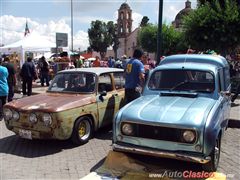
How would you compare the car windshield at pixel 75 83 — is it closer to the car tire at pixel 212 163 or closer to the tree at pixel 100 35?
the car tire at pixel 212 163

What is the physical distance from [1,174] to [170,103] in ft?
9.77

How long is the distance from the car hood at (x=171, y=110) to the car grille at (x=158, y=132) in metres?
0.10

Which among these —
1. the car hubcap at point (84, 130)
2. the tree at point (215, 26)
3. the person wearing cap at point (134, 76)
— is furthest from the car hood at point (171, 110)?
the tree at point (215, 26)

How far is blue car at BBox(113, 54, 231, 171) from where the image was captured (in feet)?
17.3

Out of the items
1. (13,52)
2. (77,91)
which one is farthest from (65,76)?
(13,52)

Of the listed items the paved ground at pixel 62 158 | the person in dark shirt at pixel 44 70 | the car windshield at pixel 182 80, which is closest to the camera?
the paved ground at pixel 62 158

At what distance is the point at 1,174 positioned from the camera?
5738 mm

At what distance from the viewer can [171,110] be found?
570 centimetres

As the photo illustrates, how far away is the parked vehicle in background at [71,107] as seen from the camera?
689 cm

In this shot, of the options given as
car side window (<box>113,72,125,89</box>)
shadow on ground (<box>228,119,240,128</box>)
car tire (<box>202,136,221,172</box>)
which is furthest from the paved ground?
car side window (<box>113,72,125,89</box>)

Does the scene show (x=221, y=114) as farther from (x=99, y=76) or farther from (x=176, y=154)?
(x=99, y=76)

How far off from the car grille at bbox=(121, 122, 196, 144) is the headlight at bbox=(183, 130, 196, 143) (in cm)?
5

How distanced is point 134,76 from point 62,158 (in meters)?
2.65

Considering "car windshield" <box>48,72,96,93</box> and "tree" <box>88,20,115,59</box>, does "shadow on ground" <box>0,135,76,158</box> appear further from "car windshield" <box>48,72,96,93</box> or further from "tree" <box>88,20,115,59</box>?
"tree" <box>88,20,115,59</box>
